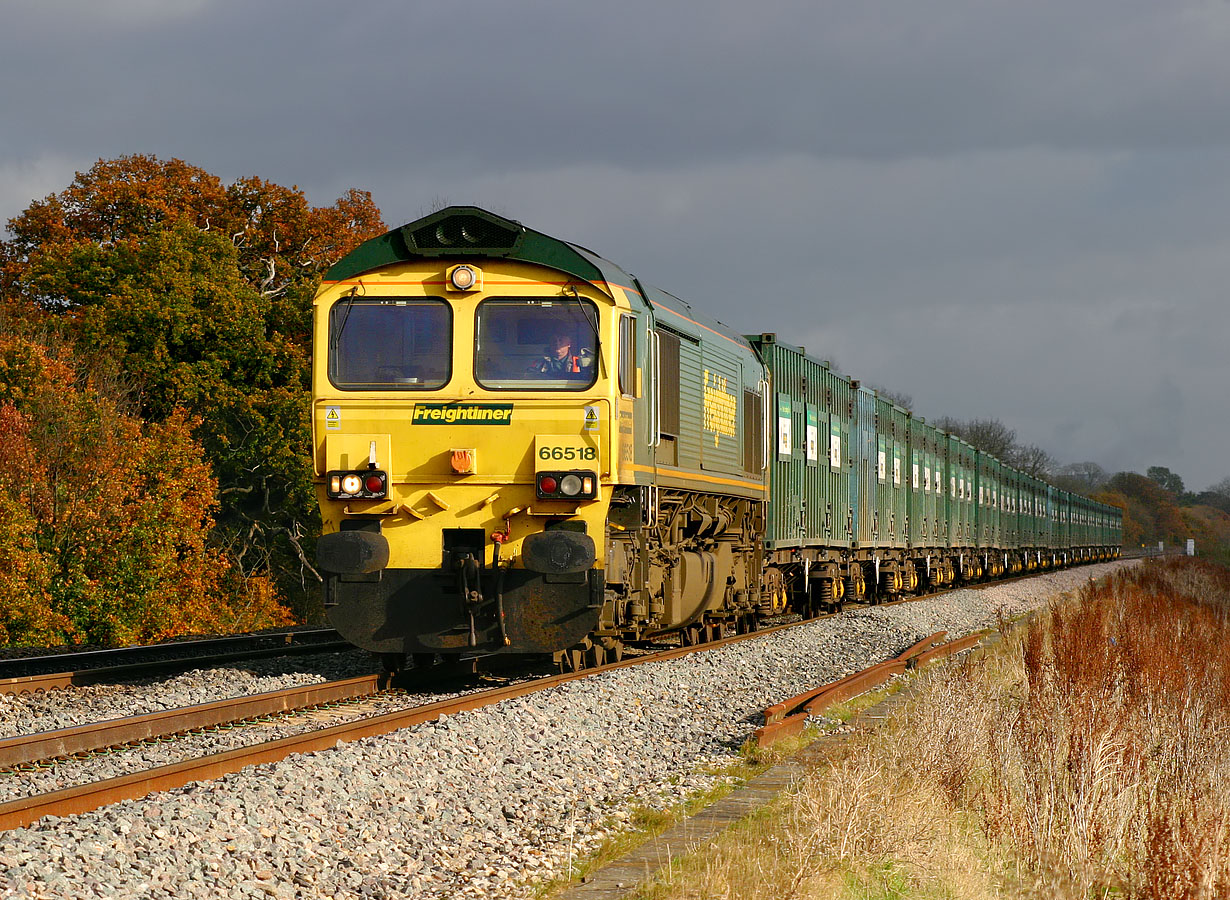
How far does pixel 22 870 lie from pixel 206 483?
22.5 meters

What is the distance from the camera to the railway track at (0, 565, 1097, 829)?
22.0 feet

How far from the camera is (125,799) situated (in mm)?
6844

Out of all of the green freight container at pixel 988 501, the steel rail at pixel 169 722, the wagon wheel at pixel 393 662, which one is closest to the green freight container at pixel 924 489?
the green freight container at pixel 988 501

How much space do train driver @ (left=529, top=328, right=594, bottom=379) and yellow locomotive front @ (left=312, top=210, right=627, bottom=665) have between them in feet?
0.04

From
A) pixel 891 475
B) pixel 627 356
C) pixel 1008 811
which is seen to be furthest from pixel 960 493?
pixel 1008 811

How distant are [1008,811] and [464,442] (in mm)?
5953

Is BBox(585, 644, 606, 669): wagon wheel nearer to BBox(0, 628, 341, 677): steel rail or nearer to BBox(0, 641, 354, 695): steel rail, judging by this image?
BBox(0, 641, 354, 695): steel rail

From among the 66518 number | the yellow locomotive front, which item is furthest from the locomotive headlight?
the 66518 number

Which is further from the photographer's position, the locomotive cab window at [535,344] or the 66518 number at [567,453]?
the locomotive cab window at [535,344]

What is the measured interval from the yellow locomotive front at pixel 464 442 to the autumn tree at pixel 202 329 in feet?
61.3

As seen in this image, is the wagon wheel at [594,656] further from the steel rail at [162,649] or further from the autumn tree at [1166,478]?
the autumn tree at [1166,478]

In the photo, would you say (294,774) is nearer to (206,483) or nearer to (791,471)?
(791,471)

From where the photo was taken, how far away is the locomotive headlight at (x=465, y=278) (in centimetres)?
1155

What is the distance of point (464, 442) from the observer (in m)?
11.3
